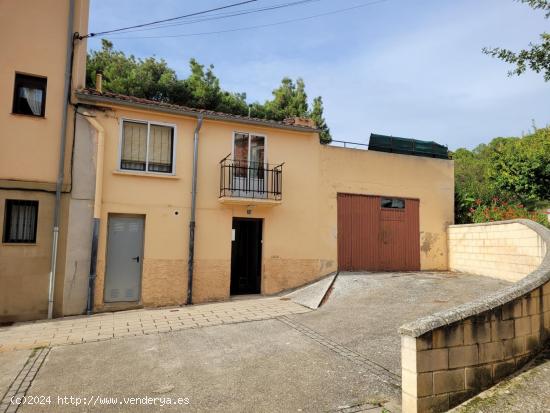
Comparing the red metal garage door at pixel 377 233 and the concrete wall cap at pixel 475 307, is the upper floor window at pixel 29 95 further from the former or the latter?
the concrete wall cap at pixel 475 307

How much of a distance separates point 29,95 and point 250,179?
20.3ft

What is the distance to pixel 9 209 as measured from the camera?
891 cm

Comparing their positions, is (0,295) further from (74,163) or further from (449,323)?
(449,323)

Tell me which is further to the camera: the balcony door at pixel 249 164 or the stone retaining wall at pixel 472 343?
the balcony door at pixel 249 164

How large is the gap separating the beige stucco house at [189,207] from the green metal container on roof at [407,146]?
59 cm

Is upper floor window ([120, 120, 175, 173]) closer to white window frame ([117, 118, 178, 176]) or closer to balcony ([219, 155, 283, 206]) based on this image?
white window frame ([117, 118, 178, 176])

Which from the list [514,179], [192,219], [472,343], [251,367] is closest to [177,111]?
[192,219]

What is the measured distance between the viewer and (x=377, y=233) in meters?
12.6

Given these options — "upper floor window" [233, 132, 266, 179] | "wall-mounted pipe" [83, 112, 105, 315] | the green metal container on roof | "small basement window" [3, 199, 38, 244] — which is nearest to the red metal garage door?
the green metal container on roof

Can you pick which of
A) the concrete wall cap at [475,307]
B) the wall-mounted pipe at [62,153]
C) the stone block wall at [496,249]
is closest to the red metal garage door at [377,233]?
the stone block wall at [496,249]

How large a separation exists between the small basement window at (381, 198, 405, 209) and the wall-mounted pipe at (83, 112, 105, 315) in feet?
29.7

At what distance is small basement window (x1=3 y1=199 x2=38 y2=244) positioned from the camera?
8.88 meters

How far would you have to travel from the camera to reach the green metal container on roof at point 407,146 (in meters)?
13.5

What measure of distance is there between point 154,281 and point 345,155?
7300 mm
